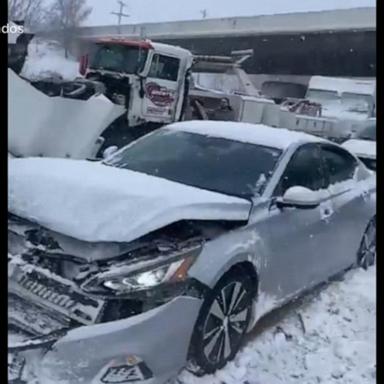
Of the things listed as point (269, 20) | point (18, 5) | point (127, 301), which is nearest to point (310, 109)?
point (269, 20)

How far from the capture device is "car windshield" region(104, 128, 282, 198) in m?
3.01

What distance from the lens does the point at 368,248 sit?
14.6ft

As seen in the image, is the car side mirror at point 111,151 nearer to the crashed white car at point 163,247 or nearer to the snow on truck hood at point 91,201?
the crashed white car at point 163,247

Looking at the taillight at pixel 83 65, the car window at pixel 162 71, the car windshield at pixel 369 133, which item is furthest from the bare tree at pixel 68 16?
the car window at pixel 162 71

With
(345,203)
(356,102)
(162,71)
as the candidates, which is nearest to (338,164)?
(345,203)

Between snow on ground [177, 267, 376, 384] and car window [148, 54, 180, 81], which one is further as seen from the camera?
car window [148, 54, 180, 81]

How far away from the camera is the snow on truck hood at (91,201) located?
1931mm

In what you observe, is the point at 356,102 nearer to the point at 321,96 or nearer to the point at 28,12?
the point at 321,96

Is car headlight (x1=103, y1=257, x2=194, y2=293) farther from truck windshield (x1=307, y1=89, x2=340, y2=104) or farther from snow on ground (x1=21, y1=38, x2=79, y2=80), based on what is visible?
truck windshield (x1=307, y1=89, x2=340, y2=104)

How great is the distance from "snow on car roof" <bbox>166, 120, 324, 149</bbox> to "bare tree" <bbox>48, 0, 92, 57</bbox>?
137 cm

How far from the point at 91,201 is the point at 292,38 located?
1.14 metres

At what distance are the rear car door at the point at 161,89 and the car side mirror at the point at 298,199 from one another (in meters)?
1.02

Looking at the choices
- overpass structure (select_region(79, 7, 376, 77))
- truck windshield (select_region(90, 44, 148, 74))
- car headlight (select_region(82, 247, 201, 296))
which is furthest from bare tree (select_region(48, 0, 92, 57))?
truck windshield (select_region(90, 44, 148, 74))

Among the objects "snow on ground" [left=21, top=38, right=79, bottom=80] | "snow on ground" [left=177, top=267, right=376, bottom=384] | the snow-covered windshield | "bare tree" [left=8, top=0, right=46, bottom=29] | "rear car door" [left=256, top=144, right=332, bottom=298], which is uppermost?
"bare tree" [left=8, top=0, right=46, bottom=29]
